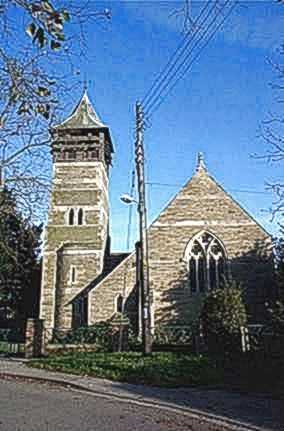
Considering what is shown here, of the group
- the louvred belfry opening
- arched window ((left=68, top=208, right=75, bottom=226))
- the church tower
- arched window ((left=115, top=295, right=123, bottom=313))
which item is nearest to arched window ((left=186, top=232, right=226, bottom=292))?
arched window ((left=115, top=295, right=123, bottom=313))

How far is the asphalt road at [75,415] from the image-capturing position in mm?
7855

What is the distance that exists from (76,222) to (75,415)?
91.4 feet

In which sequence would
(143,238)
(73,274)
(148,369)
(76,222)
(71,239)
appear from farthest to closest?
(76,222) < (71,239) < (73,274) < (143,238) < (148,369)

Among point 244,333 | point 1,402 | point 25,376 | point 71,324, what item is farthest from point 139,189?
point 71,324

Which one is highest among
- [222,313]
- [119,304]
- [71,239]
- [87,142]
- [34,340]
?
[87,142]

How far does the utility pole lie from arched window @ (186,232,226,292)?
36.2 ft

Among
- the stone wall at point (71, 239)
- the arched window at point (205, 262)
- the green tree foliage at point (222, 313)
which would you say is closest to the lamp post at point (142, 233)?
the green tree foliage at point (222, 313)

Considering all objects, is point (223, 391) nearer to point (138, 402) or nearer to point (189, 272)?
point (138, 402)

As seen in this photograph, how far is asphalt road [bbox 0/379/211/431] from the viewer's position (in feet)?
25.8

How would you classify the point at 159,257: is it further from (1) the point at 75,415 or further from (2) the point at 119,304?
(1) the point at 75,415

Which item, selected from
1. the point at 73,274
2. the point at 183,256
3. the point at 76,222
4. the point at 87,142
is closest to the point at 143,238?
the point at 183,256

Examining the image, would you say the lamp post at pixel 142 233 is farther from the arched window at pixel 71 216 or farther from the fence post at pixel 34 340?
the arched window at pixel 71 216

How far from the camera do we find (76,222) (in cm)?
3628

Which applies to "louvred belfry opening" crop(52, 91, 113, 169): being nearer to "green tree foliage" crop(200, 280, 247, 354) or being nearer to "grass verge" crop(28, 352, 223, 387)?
"green tree foliage" crop(200, 280, 247, 354)
